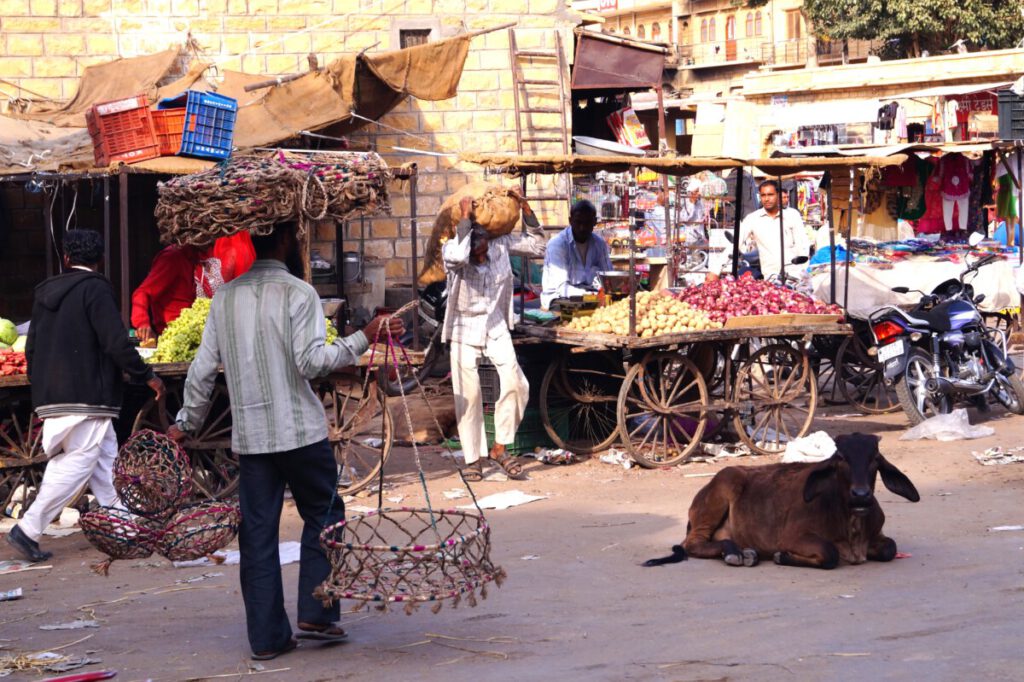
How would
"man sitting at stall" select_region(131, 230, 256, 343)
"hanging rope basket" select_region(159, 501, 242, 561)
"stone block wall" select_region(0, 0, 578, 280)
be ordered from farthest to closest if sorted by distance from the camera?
"stone block wall" select_region(0, 0, 578, 280), "man sitting at stall" select_region(131, 230, 256, 343), "hanging rope basket" select_region(159, 501, 242, 561)

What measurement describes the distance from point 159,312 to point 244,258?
0.96m

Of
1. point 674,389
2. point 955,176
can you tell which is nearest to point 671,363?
point 674,389

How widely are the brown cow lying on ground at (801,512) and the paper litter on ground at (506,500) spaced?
202cm

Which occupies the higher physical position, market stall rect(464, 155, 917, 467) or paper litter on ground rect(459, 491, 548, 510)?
market stall rect(464, 155, 917, 467)

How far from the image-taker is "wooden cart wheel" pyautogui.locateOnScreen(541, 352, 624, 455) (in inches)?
418

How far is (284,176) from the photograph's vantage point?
543 cm

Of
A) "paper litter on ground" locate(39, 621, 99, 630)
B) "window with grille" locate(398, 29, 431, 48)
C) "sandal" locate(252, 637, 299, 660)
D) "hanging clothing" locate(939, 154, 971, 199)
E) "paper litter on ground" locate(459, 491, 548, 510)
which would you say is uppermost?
"window with grille" locate(398, 29, 431, 48)

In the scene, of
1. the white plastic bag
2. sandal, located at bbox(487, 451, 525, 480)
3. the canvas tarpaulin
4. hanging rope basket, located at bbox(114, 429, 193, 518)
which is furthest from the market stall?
the canvas tarpaulin

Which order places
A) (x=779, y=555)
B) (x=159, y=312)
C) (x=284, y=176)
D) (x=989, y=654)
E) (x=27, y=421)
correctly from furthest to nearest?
(x=159, y=312), (x=27, y=421), (x=779, y=555), (x=284, y=176), (x=989, y=654)

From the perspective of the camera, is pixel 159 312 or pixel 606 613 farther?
pixel 159 312

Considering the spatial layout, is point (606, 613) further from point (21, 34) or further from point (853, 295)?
point (21, 34)

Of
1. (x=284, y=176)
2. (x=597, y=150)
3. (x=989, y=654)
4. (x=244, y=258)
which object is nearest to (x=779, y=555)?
(x=989, y=654)

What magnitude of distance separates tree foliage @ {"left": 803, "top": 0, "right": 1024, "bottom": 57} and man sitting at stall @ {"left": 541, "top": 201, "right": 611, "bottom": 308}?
113 feet

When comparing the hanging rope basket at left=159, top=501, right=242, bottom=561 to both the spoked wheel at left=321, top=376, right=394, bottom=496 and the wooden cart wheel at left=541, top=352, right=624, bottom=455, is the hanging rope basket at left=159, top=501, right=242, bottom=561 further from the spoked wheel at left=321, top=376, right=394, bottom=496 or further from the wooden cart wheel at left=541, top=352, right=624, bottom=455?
the wooden cart wheel at left=541, top=352, right=624, bottom=455
